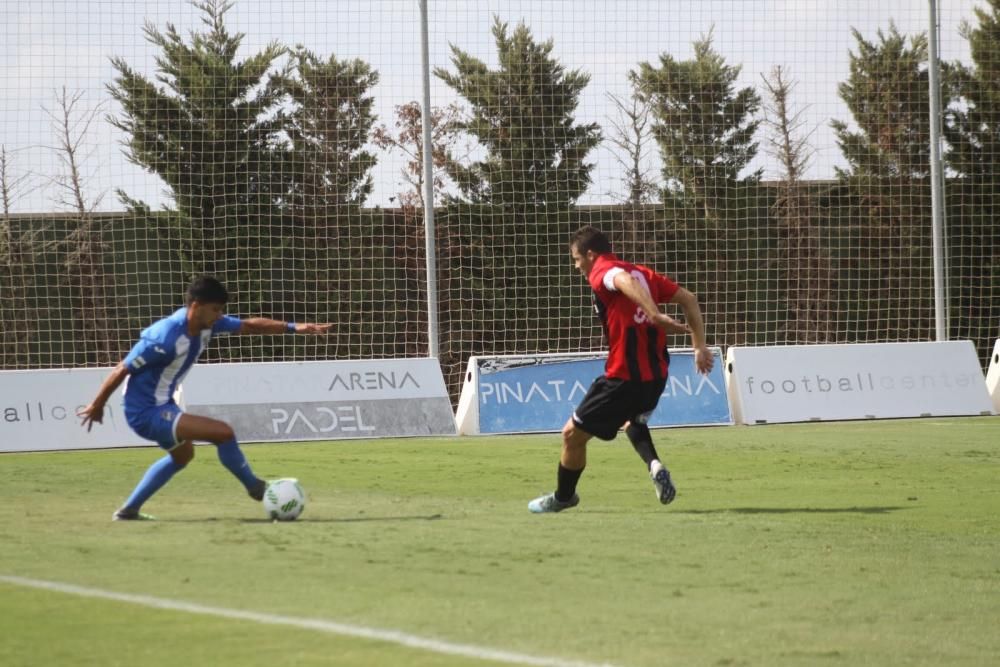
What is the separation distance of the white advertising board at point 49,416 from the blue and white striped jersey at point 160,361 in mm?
9272

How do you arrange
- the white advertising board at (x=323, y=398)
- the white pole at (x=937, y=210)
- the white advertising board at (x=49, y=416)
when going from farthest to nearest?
the white pole at (x=937, y=210) → the white advertising board at (x=323, y=398) → the white advertising board at (x=49, y=416)

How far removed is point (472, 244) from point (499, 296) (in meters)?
1.11

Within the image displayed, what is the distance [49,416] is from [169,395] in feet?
31.7

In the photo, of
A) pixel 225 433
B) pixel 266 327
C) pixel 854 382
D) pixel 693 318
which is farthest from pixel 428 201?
pixel 225 433

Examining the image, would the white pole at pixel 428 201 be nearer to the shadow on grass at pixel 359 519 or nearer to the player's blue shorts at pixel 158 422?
the shadow on grass at pixel 359 519

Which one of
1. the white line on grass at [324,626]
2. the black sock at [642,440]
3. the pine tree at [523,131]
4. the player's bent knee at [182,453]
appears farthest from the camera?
the pine tree at [523,131]

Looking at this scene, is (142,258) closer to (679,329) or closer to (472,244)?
(472,244)

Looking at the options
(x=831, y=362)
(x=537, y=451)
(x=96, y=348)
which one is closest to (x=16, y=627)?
(x=537, y=451)

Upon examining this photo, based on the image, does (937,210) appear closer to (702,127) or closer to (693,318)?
(702,127)

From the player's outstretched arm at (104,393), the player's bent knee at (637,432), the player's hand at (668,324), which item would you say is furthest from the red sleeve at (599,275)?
the player's outstretched arm at (104,393)

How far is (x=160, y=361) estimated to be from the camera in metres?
10.0

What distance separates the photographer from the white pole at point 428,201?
2205 cm

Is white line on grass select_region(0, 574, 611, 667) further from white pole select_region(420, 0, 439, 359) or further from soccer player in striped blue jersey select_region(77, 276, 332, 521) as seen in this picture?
white pole select_region(420, 0, 439, 359)

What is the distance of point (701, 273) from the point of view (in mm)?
30062
